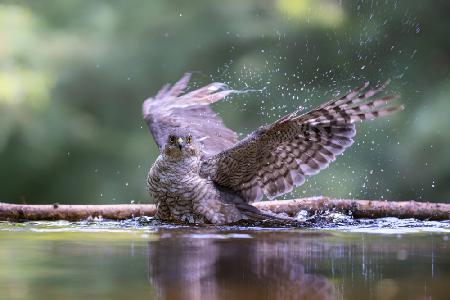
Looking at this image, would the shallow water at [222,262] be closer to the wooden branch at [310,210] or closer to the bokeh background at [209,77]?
the wooden branch at [310,210]

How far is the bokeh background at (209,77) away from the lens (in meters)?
8.52

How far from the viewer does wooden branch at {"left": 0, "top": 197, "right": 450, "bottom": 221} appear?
5.57 m

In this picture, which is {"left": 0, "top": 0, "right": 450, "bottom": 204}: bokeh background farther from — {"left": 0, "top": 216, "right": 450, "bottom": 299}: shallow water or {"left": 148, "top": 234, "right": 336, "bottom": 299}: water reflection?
{"left": 148, "top": 234, "right": 336, "bottom": 299}: water reflection

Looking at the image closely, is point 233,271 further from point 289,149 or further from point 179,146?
point 179,146

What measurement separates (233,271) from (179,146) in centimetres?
251

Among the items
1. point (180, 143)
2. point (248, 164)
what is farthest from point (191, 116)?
point (248, 164)

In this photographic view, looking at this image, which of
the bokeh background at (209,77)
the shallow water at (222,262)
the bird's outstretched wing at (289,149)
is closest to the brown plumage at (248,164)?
the bird's outstretched wing at (289,149)

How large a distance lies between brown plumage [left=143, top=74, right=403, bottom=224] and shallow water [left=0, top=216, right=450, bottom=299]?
0.51 metres

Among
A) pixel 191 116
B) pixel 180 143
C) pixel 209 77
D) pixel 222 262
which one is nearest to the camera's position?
pixel 222 262

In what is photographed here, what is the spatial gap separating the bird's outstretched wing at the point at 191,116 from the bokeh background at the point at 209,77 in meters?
1.66

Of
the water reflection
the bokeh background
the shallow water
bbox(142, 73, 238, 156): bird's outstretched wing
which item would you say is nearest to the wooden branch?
the shallow water

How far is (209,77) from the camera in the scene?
29.9ft

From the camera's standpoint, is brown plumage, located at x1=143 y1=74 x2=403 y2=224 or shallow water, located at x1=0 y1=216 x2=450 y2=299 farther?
brown plumage, located at x1=143 y1=74 x2=403 y2=224

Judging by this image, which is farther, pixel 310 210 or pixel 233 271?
pixel 310 210
